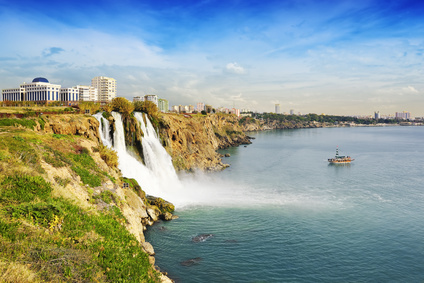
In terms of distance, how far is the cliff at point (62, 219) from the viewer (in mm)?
9797

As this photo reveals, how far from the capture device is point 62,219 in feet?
43.4

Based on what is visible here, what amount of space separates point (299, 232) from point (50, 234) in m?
21.7

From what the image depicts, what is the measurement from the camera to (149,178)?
38.8m

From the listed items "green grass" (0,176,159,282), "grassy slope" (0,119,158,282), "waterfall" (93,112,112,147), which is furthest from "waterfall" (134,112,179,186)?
"green grass" (0,176,159,282)

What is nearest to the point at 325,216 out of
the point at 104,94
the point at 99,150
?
the point at 99,150

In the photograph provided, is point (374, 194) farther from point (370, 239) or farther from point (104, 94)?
point (104, 94)

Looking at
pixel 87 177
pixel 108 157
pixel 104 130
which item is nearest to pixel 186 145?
pixel 104 130

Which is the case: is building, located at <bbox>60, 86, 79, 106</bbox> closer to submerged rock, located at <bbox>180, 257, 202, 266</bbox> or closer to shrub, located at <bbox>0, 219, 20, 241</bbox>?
submerged rock, located at <bbox>180, 257, 202, 266</bbox>

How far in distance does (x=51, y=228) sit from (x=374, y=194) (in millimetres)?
41020

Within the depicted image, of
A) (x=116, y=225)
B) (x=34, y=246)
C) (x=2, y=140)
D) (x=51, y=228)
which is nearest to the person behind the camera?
(x=34, y=246)

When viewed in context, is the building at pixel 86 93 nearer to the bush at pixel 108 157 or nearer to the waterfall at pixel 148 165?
the waterfall at pixel 148 165

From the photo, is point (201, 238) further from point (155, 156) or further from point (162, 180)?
point (155, 156)

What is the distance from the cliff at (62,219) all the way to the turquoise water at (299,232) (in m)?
4.19

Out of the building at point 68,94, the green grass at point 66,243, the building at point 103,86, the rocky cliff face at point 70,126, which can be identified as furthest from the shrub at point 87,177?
the building at point 103,86
